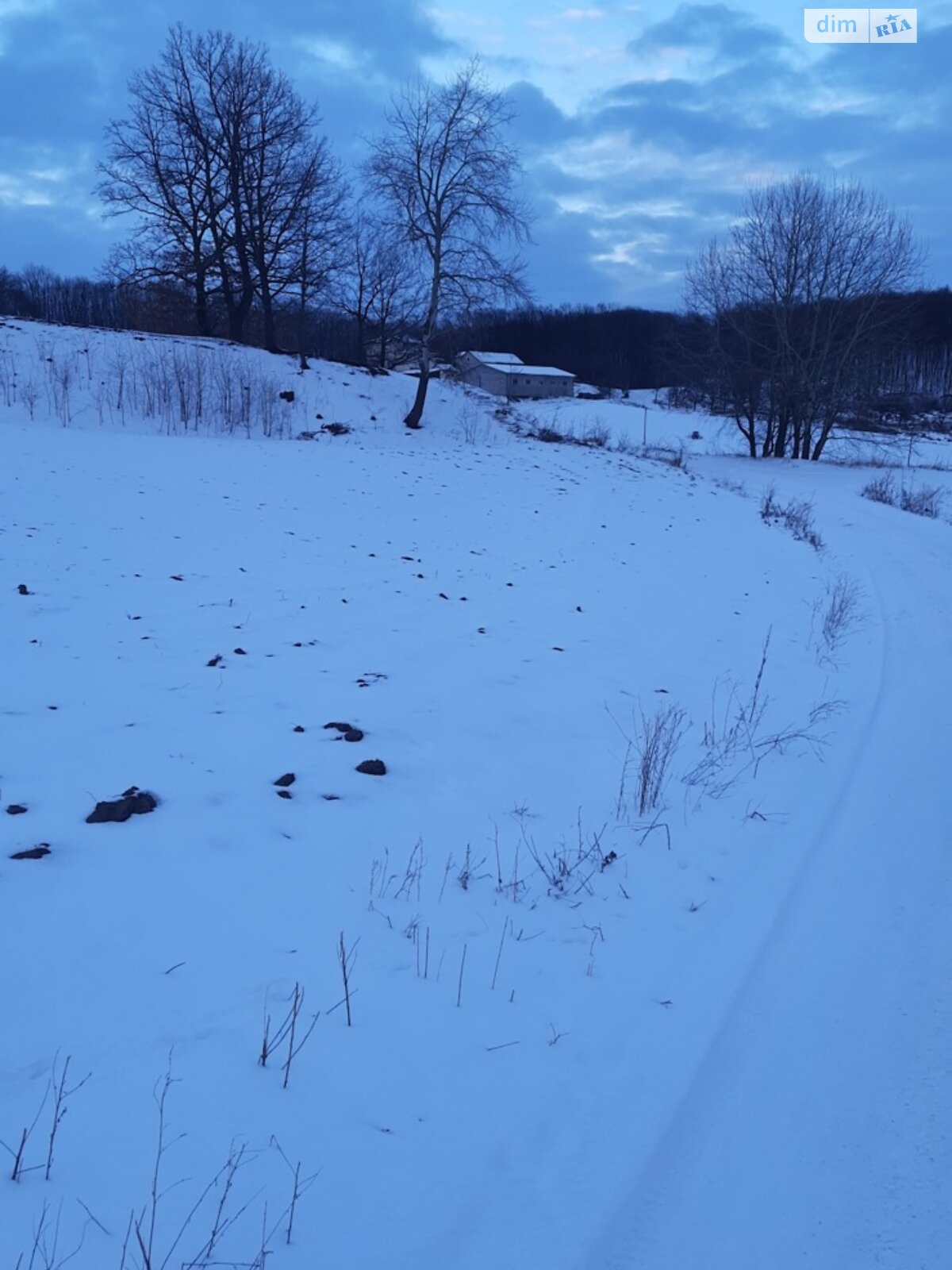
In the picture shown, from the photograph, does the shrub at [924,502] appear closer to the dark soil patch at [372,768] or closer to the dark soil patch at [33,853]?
the dark soil patch at [372,768]

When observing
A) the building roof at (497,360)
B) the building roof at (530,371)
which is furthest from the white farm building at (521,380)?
→ the building roof at (497,360)

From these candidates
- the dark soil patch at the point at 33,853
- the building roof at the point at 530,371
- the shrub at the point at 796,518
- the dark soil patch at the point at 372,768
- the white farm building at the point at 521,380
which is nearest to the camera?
the dark soil patch at the point at 33,853

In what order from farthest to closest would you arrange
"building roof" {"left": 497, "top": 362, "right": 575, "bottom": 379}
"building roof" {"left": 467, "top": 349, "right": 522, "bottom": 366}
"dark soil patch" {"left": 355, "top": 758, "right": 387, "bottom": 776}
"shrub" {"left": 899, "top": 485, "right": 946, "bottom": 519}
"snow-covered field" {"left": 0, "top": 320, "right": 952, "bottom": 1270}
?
1. "building roof" {"left": 467, "top": 349, "right": 522, "bottom": 366}
2. "building roof" {"left": 497, "top": 362, "right": 575, "bottom": 379}
3. "shrub" {"left": 899, "top": 485, "right": 946, "bottom": 519}
4. "dark soil patch" {"left": 355, "top": 758, "right": 387, "bottom": 776}
5. "snow-covered field" {"left": 0, "top": 320, "right": 952, "bottom": 1270}

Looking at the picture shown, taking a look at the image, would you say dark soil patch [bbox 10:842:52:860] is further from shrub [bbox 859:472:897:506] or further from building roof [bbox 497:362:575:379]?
building roof [bbox 497:362:575:379]

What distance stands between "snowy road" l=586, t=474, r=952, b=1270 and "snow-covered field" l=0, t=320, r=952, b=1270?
0.01 m

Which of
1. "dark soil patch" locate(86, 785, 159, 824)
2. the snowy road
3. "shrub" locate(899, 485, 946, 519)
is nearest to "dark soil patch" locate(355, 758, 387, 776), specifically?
"dark soil patch" locate(86, 785, 159, 824)

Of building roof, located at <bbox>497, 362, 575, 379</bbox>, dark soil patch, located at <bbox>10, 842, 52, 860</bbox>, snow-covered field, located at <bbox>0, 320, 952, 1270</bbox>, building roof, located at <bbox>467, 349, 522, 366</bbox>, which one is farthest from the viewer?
building roof, located at <bbox>467, 349, 522, 366</bbox>

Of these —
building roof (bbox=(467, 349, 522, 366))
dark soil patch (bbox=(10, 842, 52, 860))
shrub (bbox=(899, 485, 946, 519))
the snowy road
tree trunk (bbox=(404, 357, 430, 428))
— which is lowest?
the snowy road

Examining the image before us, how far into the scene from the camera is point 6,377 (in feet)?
68.5

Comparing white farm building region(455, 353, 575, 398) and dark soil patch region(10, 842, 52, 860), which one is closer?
dark soil patch region(10, 842, 52, 860)

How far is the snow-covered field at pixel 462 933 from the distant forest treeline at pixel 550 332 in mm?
22373

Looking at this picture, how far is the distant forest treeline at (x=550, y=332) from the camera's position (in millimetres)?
33031

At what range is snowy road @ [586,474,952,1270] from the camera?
221 centimetres

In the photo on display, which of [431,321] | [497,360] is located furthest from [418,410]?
[497,360]
